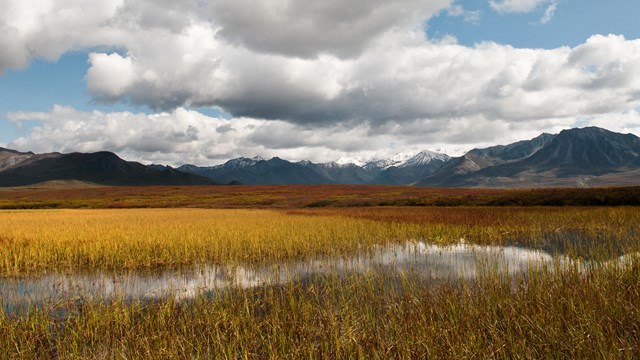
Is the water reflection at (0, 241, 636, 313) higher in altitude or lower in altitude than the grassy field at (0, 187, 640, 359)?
lower

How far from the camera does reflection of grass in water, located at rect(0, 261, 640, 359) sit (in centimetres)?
576

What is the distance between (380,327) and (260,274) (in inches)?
248

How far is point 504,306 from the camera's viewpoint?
7.52 metres

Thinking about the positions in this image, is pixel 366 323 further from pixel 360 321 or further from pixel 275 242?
pixel 275 242

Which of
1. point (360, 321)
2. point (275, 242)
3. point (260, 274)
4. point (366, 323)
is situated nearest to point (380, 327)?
point (366, 323)

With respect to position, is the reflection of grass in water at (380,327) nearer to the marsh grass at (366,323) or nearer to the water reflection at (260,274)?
the marsh grass at (366,323)

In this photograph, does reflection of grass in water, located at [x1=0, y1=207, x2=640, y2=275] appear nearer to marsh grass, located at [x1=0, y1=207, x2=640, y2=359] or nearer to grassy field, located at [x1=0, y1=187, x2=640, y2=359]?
grassy field, located at [x1=0, y1=187, x2=640, y2=359]

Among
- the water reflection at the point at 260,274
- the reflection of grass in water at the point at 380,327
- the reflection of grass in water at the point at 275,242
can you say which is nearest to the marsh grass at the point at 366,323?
the reflection of grass in water at the point at 380,327

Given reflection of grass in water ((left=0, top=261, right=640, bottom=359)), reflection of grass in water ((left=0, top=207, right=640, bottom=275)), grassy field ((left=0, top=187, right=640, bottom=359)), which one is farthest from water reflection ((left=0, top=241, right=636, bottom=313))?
reflection of grass in water ((left=0, top=261, right=640, bottom=359))

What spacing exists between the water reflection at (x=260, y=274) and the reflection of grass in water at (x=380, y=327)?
135 cm

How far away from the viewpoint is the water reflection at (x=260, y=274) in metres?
10.3

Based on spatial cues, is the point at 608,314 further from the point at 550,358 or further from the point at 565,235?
the point at 565,235

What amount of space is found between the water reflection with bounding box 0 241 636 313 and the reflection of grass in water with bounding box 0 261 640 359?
135 cm

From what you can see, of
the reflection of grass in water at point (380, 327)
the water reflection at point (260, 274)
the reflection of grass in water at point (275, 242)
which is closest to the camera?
the reflection of grass in water at point (380, 327)
